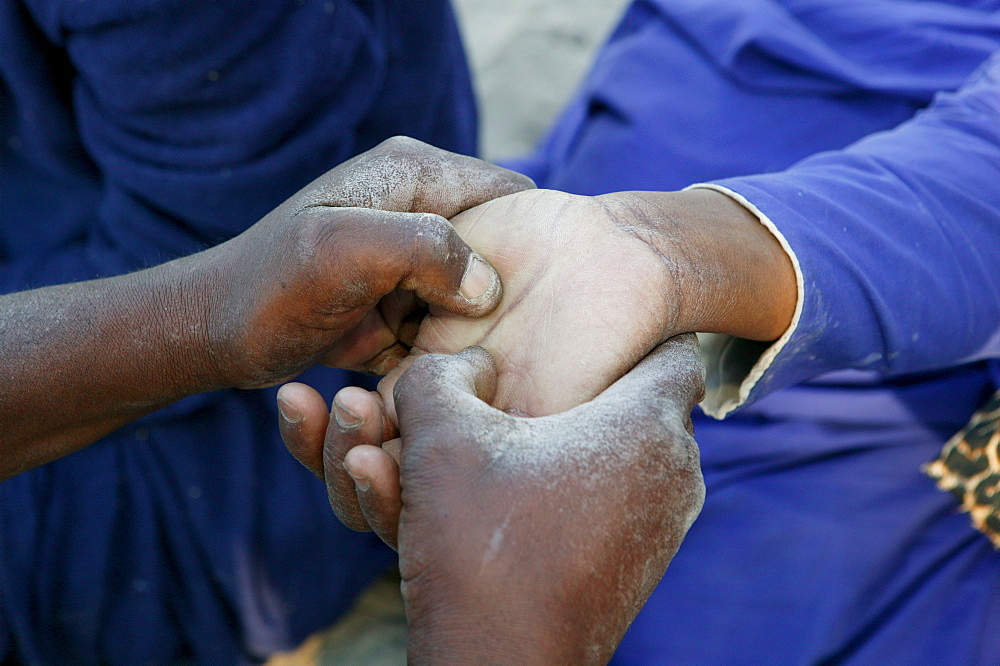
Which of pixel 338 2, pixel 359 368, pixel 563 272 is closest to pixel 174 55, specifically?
pixel 338 2

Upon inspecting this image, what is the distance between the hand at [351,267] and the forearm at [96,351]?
5 centimetres

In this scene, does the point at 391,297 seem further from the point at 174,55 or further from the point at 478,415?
the point at 174,55

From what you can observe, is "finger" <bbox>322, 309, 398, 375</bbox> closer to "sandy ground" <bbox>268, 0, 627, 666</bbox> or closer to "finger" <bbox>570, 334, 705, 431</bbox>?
"finger" <bbox>570, 334, 705, 431</bbox>

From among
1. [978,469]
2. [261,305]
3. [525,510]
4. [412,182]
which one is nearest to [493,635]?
[525,510]

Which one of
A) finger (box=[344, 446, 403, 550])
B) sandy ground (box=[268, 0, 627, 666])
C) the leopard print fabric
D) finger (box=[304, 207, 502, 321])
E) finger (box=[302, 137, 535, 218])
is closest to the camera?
finger (box=[344, 446, 403, 550])

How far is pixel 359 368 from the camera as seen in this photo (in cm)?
115

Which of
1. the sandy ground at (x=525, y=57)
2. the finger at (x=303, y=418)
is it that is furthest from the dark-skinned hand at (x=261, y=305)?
the sandy ground at (x=525, y=57)

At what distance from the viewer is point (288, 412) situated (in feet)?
2.90

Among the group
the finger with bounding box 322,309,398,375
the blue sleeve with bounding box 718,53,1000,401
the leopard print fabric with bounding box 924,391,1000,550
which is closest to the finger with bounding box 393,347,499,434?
the finger with bounding box 322,309,398,375

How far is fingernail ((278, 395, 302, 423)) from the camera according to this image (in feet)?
2.89

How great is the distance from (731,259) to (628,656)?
747mm

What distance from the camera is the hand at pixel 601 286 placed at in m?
0.93

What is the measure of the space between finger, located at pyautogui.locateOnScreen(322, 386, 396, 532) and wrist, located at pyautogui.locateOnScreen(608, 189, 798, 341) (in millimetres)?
399

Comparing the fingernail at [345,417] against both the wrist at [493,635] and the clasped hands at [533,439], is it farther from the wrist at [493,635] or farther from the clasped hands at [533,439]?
the wrist at [493,635]
